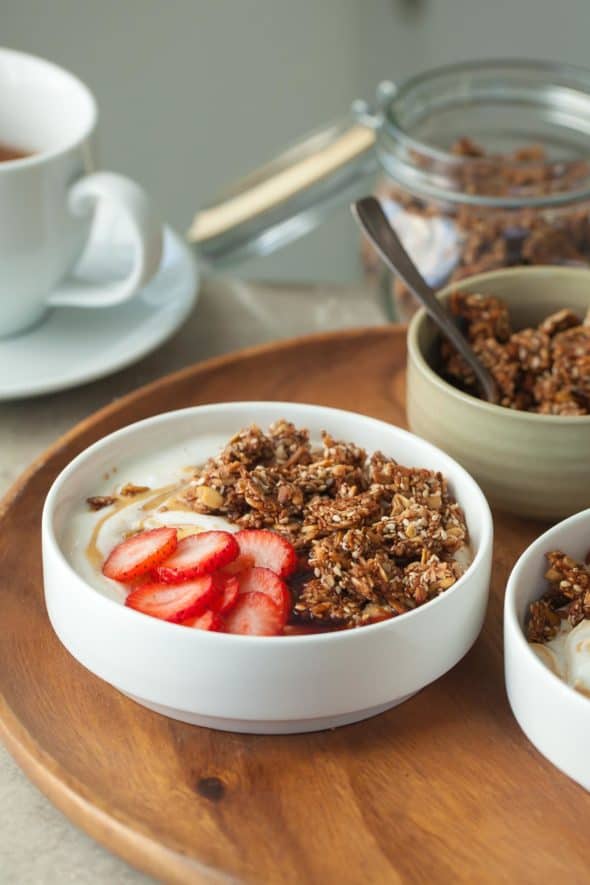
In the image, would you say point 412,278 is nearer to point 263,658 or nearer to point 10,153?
point 263,658

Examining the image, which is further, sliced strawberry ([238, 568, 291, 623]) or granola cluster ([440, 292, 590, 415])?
granola cluster ([440, 292, 590, 415])

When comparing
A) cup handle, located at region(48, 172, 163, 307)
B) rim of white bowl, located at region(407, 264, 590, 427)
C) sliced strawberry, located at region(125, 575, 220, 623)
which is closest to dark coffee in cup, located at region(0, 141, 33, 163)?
cup handle, located at region(48, 172, 163, 307)

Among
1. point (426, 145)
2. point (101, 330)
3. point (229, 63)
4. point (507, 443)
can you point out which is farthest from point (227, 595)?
point (229, 63)

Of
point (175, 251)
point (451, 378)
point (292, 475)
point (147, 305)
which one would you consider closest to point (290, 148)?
point (175, 251)

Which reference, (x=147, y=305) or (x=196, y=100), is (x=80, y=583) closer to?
(x=147, y=305)

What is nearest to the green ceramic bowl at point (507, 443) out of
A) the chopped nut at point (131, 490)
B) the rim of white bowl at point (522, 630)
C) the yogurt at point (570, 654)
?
the rim of white bowl at point (522, 630)

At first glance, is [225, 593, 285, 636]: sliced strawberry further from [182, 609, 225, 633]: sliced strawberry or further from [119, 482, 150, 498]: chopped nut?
[119, 482, 150, 498]: chopped nut
